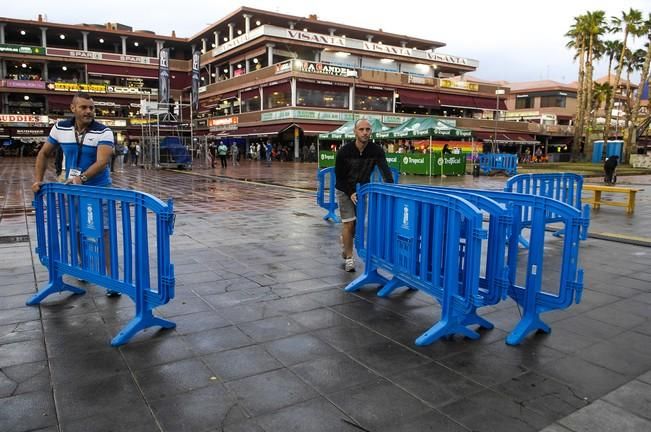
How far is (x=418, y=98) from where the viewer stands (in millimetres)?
49844

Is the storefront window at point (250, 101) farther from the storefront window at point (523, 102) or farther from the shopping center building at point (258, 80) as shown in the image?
the storefront window at point (523, 102)

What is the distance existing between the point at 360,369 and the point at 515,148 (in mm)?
58386

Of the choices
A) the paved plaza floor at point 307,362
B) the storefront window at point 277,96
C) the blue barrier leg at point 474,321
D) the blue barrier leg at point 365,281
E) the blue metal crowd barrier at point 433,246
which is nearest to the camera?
the paved plaza floor at point 307,362

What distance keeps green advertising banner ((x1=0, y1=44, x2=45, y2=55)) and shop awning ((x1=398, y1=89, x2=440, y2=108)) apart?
38.6 m

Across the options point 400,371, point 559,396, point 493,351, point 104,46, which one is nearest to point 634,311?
point 493,351

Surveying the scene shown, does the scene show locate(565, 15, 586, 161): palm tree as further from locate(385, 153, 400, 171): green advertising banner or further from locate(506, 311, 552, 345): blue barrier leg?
locate(506, 311, 552, 345): blue barrier leg

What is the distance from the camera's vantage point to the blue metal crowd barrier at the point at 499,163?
24.8 meters

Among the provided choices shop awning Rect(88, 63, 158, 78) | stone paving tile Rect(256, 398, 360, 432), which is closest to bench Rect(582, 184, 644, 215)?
stone paving tile Rect(256, 398, 360, 432)

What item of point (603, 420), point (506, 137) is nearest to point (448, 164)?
point (603, 420)

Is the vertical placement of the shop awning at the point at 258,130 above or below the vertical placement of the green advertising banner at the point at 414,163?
above

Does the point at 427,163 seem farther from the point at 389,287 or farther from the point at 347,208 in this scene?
the point at 389,287

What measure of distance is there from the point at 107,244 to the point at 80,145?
3.36 feet

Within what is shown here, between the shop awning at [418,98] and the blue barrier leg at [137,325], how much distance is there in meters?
47.5

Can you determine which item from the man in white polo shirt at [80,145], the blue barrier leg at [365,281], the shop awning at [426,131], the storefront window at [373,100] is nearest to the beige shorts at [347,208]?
the blue barrier leg at [365,281]
